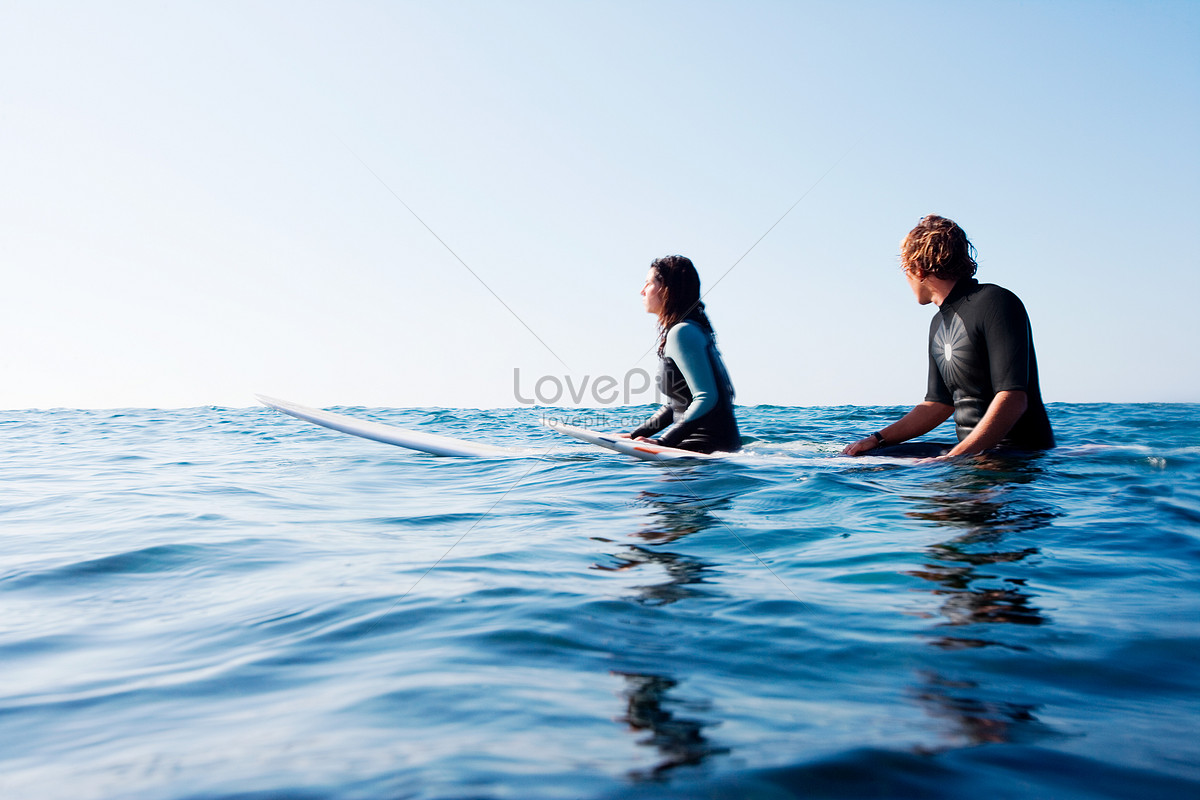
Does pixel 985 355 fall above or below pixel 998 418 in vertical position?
above

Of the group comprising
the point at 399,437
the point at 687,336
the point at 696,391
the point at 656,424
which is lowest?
the point at 399,437

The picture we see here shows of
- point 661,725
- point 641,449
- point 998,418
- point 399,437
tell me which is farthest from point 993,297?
point 399,437

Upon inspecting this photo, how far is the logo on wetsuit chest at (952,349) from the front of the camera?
401 cm

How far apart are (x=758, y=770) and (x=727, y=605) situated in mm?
977

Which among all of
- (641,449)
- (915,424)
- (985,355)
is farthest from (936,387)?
(641,449)

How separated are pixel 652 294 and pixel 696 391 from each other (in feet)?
2.43

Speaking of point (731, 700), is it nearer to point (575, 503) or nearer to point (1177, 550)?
point (1177, 550)

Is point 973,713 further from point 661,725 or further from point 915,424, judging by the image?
point 915,424

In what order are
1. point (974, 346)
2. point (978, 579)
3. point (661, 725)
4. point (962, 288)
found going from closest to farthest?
point (661, 725), point (978, 579), point (974, 346), point (962, 288)

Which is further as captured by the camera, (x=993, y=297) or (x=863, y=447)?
(x=863, y=447)

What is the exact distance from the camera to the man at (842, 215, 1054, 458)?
374cm

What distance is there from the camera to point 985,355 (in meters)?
3.94

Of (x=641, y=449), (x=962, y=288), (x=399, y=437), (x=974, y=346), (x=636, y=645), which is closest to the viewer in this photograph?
(x=636, y=645)

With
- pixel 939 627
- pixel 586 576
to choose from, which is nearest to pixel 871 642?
pixel 939 627
